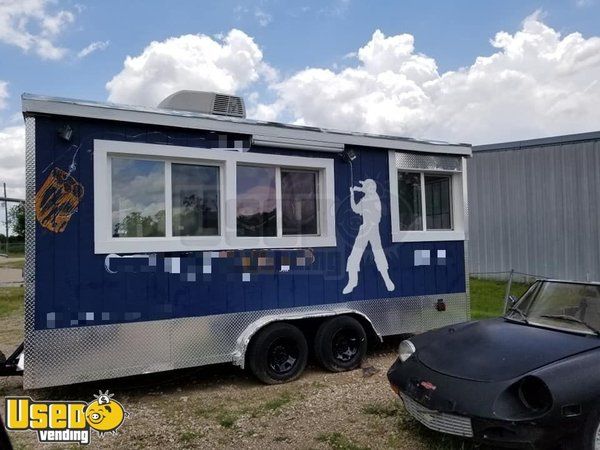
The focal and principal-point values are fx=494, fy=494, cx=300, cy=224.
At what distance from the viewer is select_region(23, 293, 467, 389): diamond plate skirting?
15.3ft

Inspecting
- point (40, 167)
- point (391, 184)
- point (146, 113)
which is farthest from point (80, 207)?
point (391, 184)

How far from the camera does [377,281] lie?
21.5 ft

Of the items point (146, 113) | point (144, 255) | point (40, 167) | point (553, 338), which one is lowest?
point (553, 338)

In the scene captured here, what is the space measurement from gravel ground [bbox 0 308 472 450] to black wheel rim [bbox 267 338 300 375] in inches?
8.0

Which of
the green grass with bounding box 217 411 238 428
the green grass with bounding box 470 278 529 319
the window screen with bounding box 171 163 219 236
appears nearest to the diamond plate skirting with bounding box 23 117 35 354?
the window screen with bounding box 171 163 219 236

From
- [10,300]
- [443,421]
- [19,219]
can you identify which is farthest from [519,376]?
[19,219]

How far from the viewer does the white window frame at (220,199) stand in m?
4.97

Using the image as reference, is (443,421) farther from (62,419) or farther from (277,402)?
(62,419)

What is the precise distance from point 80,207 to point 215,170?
60.1 inches

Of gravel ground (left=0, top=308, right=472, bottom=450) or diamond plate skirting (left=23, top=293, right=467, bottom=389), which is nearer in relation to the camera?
gravel ground (left=0, top=308, right=472, bottom=450)

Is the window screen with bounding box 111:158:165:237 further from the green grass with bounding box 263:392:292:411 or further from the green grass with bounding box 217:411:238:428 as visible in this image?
the green grass with bounding box 263:392:292:411

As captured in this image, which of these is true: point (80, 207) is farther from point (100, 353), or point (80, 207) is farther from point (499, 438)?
point (499, 438)

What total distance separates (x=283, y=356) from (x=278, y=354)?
0.07m

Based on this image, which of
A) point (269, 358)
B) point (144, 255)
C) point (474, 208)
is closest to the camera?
point (144, 255)
